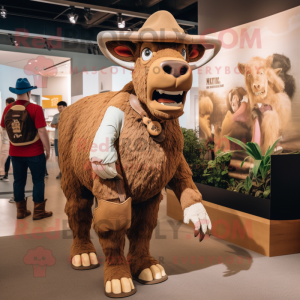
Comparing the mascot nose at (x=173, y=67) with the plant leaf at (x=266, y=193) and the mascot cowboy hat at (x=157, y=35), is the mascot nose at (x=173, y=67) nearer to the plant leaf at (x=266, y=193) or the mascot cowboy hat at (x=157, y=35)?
the mascot cowboy hat at (x=157, y=35)

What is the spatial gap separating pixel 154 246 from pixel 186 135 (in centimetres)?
170

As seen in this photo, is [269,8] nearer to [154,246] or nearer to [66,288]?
[154,246]

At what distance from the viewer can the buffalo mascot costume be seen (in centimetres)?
177

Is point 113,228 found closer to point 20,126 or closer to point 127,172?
point 127,172

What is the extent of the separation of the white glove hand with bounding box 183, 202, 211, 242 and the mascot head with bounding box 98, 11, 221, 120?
0.57 meters

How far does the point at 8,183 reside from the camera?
590cm

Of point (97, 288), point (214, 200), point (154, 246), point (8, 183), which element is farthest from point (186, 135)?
point (8, 183)

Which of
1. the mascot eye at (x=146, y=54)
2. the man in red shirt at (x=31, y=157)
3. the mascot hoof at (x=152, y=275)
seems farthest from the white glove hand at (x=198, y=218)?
the man in red shirt at (x=31, y=157)

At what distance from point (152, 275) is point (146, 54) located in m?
1.31

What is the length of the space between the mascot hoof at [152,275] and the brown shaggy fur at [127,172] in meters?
0.04

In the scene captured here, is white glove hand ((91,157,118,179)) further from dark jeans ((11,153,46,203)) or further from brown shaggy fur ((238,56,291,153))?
brown shaggy fur ((238,56,291,153))

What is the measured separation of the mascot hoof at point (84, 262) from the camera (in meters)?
2.31

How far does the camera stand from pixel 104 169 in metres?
1.78

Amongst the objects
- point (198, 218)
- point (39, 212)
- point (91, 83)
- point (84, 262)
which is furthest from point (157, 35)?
point (91, 83)
